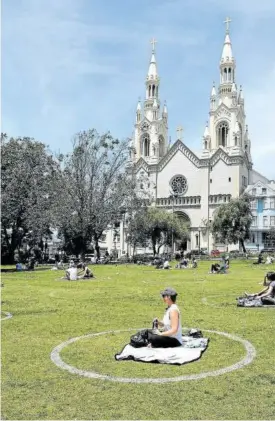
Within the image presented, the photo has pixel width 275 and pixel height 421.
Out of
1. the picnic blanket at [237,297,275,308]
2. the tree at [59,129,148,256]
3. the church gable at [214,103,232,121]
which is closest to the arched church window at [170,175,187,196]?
the church gable at [214,103,232,121]

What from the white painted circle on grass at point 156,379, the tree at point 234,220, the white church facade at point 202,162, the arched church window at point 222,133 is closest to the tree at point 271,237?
the white church facade at point 202,162

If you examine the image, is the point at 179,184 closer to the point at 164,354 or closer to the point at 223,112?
the point at 223,112

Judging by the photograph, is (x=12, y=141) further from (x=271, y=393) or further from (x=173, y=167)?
(x=173, y=167)

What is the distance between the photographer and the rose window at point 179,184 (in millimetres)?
90062

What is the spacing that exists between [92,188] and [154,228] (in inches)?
775

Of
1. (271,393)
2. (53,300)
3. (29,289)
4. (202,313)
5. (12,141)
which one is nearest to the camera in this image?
(271,393)

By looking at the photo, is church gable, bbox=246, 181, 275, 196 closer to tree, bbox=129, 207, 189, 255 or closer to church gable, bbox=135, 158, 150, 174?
tree, bbox=129, 207, 189, 255

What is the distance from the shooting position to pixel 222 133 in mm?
90125

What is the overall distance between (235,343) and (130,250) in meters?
80.6

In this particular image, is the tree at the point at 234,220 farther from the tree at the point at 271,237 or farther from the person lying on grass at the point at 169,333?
the person lying on grass at the point at 169,333

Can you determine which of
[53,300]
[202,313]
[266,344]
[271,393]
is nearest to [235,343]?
[266,344]

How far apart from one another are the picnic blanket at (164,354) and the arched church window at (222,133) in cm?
8335

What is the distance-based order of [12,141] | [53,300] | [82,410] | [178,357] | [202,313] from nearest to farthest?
[82,410]
[178,357]
[202,313]
[53,300]
[12,141]

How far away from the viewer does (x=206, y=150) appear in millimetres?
88438
